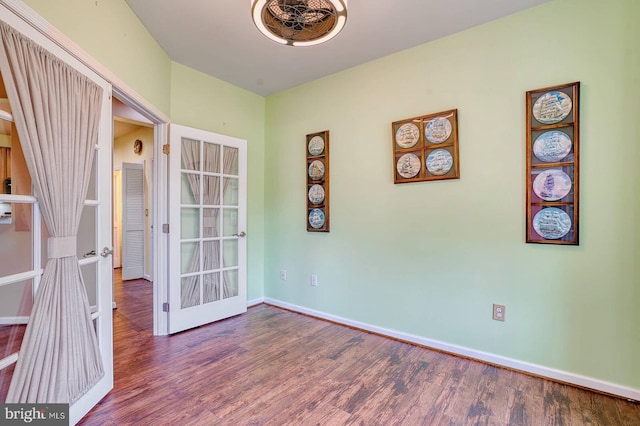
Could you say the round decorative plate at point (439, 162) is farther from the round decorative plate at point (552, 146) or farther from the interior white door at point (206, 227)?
the interior white door at point (206, 227)

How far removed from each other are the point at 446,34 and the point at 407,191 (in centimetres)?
131

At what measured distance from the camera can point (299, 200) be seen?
11.2ft

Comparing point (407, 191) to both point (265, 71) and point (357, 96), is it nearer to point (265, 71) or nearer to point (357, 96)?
point (357, 96)

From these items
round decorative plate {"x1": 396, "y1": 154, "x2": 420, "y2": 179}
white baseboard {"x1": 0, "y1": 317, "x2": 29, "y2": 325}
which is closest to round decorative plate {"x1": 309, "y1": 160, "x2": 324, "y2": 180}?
round decorative plate {"x1": 396, "y1": 154, "x2": 420, "y2": 179}

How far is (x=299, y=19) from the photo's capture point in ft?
5.51

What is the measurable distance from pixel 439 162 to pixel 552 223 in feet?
2.90

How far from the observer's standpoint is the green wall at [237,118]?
296 centimetres

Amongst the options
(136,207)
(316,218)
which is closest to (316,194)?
(316,218)

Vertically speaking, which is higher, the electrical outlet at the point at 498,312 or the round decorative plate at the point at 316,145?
the round decorative plate at the point at 316,145

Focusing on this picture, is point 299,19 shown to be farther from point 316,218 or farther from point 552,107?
point 316,218

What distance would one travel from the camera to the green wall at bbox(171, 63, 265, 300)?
2.96m

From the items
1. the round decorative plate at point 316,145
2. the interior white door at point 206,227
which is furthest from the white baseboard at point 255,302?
the round decorative plate at point 316,145

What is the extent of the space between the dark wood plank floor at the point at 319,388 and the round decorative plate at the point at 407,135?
5.82 feet

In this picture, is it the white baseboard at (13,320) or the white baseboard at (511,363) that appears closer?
the white baseboard at (13,320)
